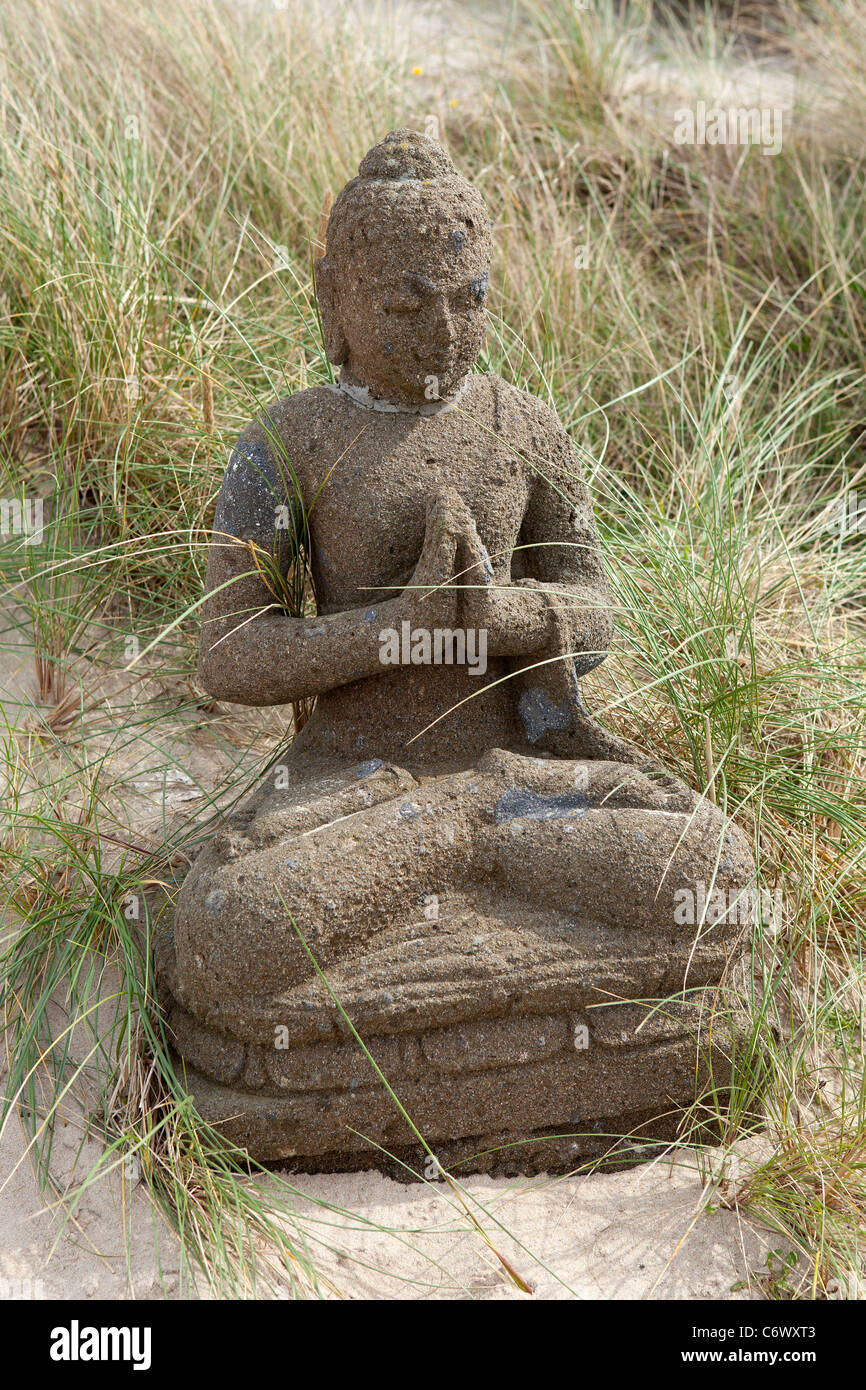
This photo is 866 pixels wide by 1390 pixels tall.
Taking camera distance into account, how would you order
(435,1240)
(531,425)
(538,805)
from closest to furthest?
(435,1240)
(538,805)
(531,425)

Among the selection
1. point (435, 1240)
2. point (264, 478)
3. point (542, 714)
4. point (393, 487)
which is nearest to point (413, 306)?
point (393, 487)

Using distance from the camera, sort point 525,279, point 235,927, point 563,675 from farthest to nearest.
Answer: point 525,279, point 563,675, point 235,927

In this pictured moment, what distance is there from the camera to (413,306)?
2510 mm

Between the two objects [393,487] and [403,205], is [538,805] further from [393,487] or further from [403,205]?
[403,205]

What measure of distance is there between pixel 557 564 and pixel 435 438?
15.6 inches

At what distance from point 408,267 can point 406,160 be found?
0.21 m

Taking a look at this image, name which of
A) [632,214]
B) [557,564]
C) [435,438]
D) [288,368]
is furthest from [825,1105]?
[632,214]

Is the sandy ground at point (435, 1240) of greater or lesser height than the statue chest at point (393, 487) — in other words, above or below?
below

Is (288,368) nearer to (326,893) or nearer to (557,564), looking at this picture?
(557,564)

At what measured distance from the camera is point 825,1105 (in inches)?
110

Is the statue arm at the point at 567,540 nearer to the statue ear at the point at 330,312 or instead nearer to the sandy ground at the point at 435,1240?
the statue ear at the point at 330,312

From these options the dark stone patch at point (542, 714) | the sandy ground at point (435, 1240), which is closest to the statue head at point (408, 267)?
the dark stone patch at point (542, 714)

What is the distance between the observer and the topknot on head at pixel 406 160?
2.52 meters

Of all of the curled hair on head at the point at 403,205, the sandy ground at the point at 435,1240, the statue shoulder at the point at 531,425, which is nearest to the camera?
the sandy ground at the point at 435,1240
